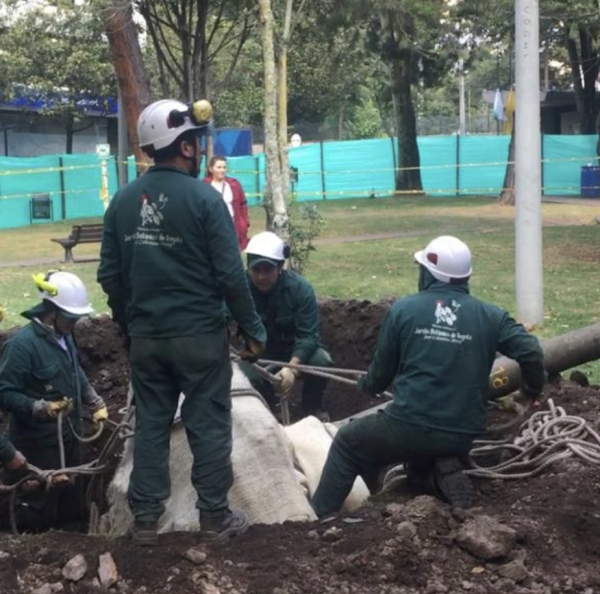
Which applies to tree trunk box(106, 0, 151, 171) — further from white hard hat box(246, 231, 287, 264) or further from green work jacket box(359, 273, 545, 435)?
green work jacket box(359, 273, 545, 435)

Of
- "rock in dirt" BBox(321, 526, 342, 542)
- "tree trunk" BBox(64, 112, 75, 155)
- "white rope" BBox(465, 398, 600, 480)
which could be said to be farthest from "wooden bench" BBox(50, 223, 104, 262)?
"tree trunk" BBox(64, 112, 75, 155)

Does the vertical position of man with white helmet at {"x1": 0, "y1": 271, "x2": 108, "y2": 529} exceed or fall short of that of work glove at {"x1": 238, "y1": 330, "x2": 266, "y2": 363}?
it falls short

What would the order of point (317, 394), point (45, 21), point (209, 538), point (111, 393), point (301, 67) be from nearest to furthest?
point (209, 538) → point (317, 394) → point (111, 393) → point (45, 21) → point (301, 67)

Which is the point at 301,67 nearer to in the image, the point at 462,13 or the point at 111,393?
the point at 462,13

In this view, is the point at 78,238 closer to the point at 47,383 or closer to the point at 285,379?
the point at 285,379

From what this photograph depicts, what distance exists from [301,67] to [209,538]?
4141 centimetres

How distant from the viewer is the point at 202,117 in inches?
203

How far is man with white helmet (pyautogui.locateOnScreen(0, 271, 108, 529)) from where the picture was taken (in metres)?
6.80

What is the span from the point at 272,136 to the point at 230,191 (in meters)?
1.02

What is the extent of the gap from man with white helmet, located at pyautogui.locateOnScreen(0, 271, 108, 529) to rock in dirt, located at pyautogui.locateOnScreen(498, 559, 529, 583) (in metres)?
2.93

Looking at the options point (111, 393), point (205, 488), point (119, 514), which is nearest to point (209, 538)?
point (205, 488)

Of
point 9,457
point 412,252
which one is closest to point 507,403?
point 9,457

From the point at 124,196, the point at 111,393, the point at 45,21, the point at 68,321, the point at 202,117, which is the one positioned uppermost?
the point at 45,21

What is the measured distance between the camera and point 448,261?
584cm
